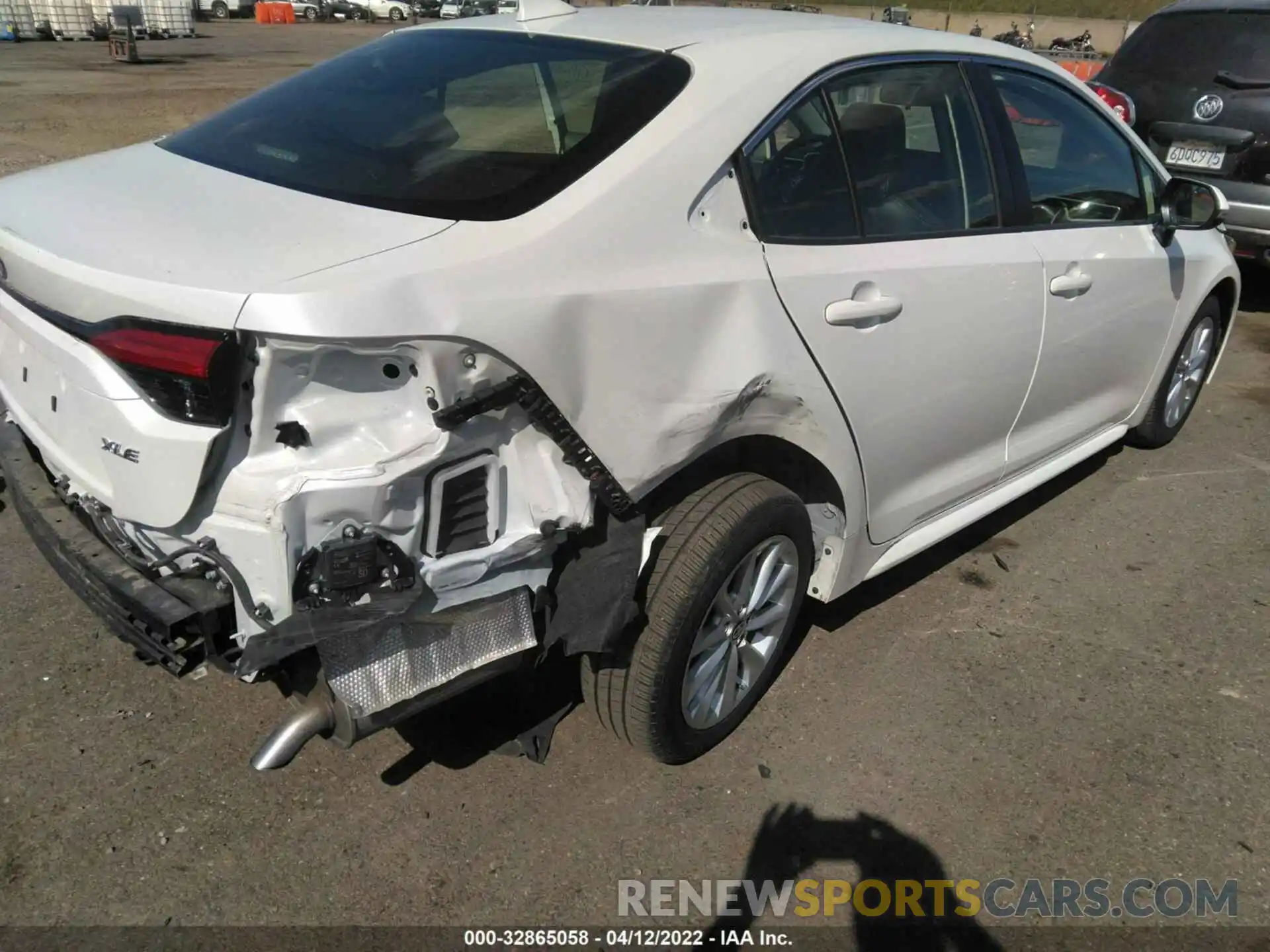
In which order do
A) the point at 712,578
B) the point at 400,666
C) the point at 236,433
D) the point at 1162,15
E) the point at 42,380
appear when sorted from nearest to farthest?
the point at 236,433
the point at 400,666
the point at 42,380
the point at 712,578
the point at 1162,15

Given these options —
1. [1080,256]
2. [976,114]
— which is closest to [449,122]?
[976,114]

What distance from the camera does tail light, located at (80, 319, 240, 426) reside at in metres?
1.82

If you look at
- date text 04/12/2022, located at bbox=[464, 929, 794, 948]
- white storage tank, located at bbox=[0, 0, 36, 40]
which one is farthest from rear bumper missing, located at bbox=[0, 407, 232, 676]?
white storage tank, located at bbox=[0, 0, 36, 40]

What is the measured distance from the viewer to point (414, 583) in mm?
1984

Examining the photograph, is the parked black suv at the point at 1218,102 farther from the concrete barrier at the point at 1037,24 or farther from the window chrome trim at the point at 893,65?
the concrete barrier at the point at 1037,24

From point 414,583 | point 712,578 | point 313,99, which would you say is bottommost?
point 712,578

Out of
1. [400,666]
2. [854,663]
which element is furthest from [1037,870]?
[400,666]

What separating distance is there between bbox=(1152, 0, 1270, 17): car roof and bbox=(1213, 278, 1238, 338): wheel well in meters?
2.67

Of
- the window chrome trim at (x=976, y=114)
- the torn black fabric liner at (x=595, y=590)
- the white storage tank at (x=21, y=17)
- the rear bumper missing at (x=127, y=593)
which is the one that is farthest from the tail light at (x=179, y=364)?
the white storage tank at (x=21, y=17)

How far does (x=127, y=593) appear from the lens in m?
2.10

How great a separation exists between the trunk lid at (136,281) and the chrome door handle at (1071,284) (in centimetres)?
213

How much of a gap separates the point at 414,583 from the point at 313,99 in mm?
1533

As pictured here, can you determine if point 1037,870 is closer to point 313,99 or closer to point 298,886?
point 298,886

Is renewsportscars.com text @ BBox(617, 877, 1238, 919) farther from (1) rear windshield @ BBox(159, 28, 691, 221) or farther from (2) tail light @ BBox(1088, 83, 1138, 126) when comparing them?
(2) tail light @ BBox(1088, 83, 1138, 126)
